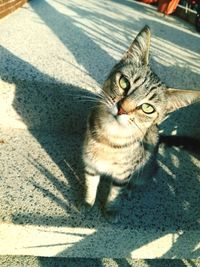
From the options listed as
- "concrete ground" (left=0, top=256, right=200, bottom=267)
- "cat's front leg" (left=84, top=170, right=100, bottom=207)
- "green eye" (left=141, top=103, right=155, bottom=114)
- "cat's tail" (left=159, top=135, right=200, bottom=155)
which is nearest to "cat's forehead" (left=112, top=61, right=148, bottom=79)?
"green eye" (left=141, top=103, right=155, bottom=114)

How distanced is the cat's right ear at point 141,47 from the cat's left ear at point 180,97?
220 mm

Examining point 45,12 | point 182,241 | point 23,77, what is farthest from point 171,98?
point 45,12

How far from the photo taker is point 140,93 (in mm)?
1640

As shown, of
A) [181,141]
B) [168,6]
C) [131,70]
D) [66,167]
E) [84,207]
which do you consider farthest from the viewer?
[168,6]

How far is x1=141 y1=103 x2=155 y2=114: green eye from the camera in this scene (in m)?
1.64

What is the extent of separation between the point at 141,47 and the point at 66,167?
2.68 feet

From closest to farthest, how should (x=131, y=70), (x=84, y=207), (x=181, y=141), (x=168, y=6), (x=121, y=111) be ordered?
(x=121, y=111)
(x=131, y=70)
(x=84, y=207)
(x=181, y=141)
(x=168, y=6)

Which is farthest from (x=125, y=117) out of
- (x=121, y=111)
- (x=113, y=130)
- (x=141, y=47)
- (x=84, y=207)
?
(x=84, y=207)

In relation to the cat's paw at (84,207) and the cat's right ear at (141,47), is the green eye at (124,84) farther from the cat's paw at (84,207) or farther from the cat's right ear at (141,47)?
the cat's paw at (84,207)

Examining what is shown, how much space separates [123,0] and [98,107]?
5.59 meters

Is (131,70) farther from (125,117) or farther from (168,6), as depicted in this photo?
(168,6)

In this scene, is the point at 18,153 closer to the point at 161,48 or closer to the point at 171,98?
the point at 171,98

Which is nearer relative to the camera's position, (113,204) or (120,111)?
(120,111)

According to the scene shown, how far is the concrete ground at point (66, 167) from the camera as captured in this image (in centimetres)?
172
